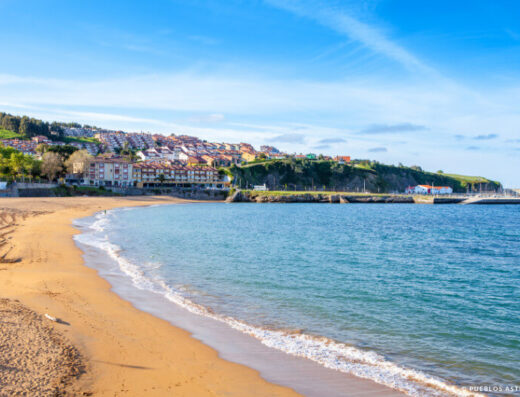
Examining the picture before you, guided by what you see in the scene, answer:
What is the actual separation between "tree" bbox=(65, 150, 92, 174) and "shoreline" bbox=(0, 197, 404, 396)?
94.7 m

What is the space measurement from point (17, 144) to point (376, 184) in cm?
14638

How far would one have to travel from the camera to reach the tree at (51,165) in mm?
93250

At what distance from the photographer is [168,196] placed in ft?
360

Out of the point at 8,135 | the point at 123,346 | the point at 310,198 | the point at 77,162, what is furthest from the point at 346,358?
the point at 8,135

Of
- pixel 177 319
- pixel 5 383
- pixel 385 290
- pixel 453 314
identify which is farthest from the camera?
pixel 385 290

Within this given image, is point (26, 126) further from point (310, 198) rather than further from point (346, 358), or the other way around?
point (346, 358)

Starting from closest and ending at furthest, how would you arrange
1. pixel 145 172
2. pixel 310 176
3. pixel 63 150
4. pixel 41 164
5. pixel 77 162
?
pixel 41 164 < pixel 77 162 < pixel 63 150 < pixel 145 172 < pixel 310 176

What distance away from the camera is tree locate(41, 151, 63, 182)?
306ft

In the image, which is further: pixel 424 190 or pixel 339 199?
pixel 424 190

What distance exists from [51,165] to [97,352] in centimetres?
9876

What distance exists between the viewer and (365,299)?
45.4ft

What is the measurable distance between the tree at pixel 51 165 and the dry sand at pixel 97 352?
3555 inches

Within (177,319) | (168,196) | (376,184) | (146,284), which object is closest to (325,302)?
(177,319)

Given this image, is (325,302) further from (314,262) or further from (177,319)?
(314,262)
